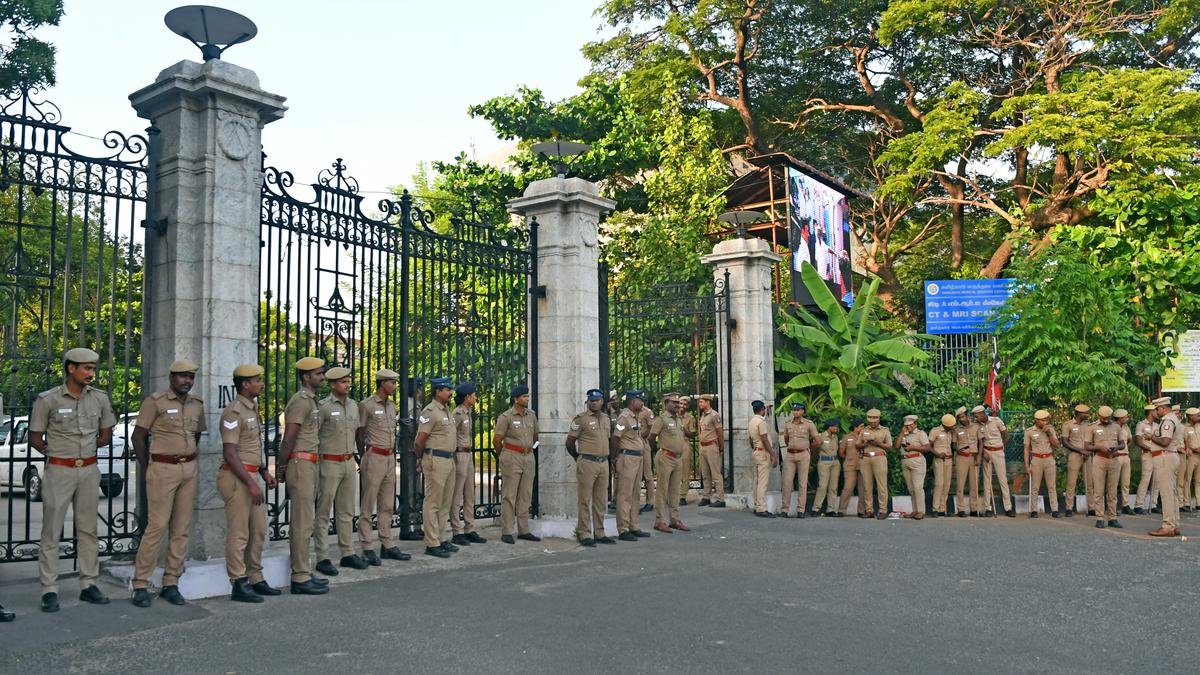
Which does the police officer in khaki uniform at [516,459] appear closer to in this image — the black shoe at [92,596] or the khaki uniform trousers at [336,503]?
the khaki uniform trousers at [336,503]

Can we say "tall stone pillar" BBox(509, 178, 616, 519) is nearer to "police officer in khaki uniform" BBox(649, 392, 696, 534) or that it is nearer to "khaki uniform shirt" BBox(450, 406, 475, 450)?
"khaki uniform shirt" BBox(450, 406, 475, 450)

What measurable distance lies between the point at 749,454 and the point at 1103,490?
4654mm

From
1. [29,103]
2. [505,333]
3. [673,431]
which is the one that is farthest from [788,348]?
[29,103]

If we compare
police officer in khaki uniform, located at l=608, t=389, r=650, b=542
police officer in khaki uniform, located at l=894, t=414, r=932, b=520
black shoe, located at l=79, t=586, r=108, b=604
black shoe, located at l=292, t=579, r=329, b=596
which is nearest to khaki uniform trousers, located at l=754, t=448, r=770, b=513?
police officer in khaki uniform, located at l=894, t=414, r=932, b=520

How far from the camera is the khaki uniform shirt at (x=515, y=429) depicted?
9.69 metres

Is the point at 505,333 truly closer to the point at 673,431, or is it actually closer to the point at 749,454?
the point at 673,431

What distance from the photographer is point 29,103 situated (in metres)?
6.54

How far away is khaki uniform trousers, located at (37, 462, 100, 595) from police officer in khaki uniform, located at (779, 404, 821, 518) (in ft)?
30.0

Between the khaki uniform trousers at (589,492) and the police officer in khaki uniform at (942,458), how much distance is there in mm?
5423

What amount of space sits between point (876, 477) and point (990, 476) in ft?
5.14

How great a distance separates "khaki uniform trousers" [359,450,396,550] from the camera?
8.24m

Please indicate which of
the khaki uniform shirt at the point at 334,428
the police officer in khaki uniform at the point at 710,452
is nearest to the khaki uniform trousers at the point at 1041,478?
the police officer in khaki uniform at the point at 710,452

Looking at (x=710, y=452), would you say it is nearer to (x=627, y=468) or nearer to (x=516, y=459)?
(x=627, y=468)

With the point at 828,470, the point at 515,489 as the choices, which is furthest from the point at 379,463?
the point at 828,470
